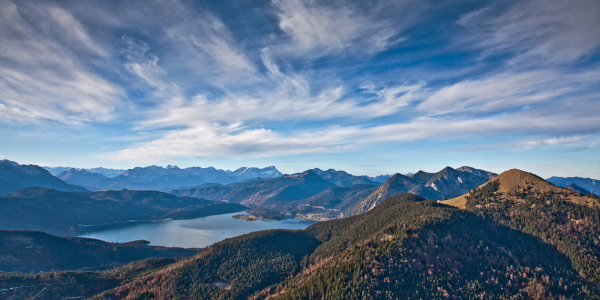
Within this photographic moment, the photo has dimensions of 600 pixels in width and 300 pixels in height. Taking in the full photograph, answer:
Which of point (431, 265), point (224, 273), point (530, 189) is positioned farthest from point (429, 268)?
point (530, 189)

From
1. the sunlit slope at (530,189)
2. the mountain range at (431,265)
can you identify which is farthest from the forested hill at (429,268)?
the sunlit slope at (530,189)

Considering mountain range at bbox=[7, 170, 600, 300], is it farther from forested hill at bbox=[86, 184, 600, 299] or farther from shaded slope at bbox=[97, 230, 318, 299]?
shaded slope at bbox=[97, 230, 318, 299]

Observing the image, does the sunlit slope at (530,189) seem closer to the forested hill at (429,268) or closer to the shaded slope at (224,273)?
the forested hill at (429,268)

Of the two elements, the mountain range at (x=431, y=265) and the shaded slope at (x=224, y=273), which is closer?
the mountain range at (x=431, y=265)

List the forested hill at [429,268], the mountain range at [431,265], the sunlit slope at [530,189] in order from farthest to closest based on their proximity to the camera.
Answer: the sunlit slope at [530,189], the mountain range at [431,265], the forested hill at [429,268]

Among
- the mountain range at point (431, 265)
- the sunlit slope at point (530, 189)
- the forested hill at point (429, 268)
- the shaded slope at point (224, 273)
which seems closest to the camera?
the forested hill at point (429, 268)

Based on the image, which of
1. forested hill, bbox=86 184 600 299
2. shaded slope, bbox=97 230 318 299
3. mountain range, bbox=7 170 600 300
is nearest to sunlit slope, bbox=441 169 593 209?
mountain range, bbox=7 170 600 300

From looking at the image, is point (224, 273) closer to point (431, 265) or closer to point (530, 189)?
point (431, 265)
